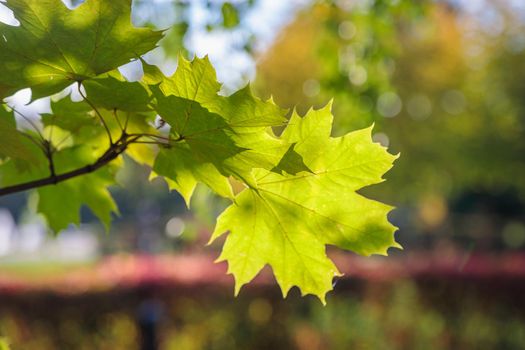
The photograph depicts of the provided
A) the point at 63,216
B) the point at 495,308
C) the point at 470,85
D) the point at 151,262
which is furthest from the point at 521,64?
the point at 63,216

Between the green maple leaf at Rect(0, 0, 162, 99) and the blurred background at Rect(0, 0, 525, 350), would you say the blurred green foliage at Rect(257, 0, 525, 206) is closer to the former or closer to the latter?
the blurred background at Rect(0, 0, 525, 350)

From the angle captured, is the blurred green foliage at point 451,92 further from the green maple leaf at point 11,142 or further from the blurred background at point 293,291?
the green maple leaf at point 11,142

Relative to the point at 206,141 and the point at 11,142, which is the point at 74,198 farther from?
the point at 206,141

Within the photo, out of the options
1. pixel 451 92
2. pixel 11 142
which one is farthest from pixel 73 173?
pixel 451 92

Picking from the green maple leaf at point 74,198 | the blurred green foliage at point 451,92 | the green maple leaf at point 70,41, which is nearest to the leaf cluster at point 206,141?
the green maple leaf at point 70,41

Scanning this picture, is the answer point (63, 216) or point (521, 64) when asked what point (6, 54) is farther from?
point (521, 64)
